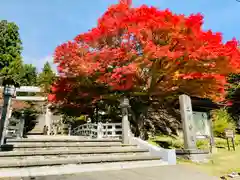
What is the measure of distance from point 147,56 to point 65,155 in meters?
5.97

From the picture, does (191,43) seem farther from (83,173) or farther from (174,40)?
(83,173)

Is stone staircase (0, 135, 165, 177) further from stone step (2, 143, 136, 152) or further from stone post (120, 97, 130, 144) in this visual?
stone post (120, 97, 130, 144)

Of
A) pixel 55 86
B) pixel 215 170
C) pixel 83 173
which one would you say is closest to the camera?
pixel 83 173

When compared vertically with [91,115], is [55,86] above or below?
above

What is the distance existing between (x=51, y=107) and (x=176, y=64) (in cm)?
1089

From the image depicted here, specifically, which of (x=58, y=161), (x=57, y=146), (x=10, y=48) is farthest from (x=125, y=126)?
(x=10, y=48)

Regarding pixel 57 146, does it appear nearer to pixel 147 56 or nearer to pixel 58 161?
pixel 58 161

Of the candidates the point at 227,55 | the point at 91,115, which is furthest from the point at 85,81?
the point at 227,55

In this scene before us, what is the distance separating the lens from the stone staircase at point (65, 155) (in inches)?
191

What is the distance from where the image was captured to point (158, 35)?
10156 millimetres

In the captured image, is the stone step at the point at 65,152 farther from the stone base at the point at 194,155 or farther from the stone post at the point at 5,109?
the stone base at the point at 194,155

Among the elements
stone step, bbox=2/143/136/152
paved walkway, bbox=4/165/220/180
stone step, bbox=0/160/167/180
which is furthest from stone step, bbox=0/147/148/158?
paved walkway, bbox=4/165/220/180

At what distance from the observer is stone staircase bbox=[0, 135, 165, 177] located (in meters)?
4.86

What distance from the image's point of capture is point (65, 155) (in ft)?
19.5
